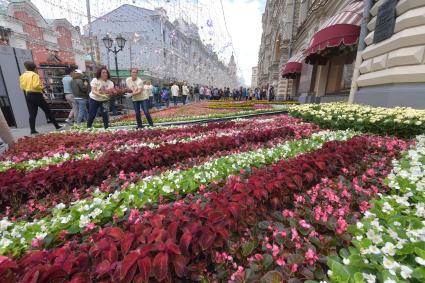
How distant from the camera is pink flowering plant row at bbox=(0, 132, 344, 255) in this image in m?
1.70

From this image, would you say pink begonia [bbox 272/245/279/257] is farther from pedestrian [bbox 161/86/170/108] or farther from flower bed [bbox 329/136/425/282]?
pedestrian [bbox 161/86/170/108]

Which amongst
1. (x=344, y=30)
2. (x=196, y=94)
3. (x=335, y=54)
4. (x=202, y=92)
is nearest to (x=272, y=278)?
(x=344, y=30)

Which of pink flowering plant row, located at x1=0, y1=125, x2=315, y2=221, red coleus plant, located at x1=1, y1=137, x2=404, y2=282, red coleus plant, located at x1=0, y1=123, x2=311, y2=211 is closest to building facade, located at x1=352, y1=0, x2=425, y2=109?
red coleus plant, located at x1=0, y1=123, x2=311, y2=211

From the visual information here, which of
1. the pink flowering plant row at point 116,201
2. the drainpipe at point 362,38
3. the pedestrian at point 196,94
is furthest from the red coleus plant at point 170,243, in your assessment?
the pedestrian at point 196,94

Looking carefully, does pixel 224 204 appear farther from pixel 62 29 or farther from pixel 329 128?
pixel 62 29

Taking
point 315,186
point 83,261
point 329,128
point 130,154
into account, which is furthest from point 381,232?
point 329,128

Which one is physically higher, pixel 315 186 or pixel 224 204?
pixel 224 204

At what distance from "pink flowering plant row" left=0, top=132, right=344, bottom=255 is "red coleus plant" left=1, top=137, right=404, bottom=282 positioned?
0.24m

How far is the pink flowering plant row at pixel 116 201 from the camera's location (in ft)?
5.56

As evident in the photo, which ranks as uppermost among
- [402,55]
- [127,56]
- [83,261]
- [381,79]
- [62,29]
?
[62,29]

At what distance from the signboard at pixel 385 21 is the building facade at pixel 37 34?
19.1 meters

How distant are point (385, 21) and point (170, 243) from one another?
8.23 metres

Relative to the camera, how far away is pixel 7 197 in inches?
94.9

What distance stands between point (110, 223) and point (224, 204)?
921 millimetres
